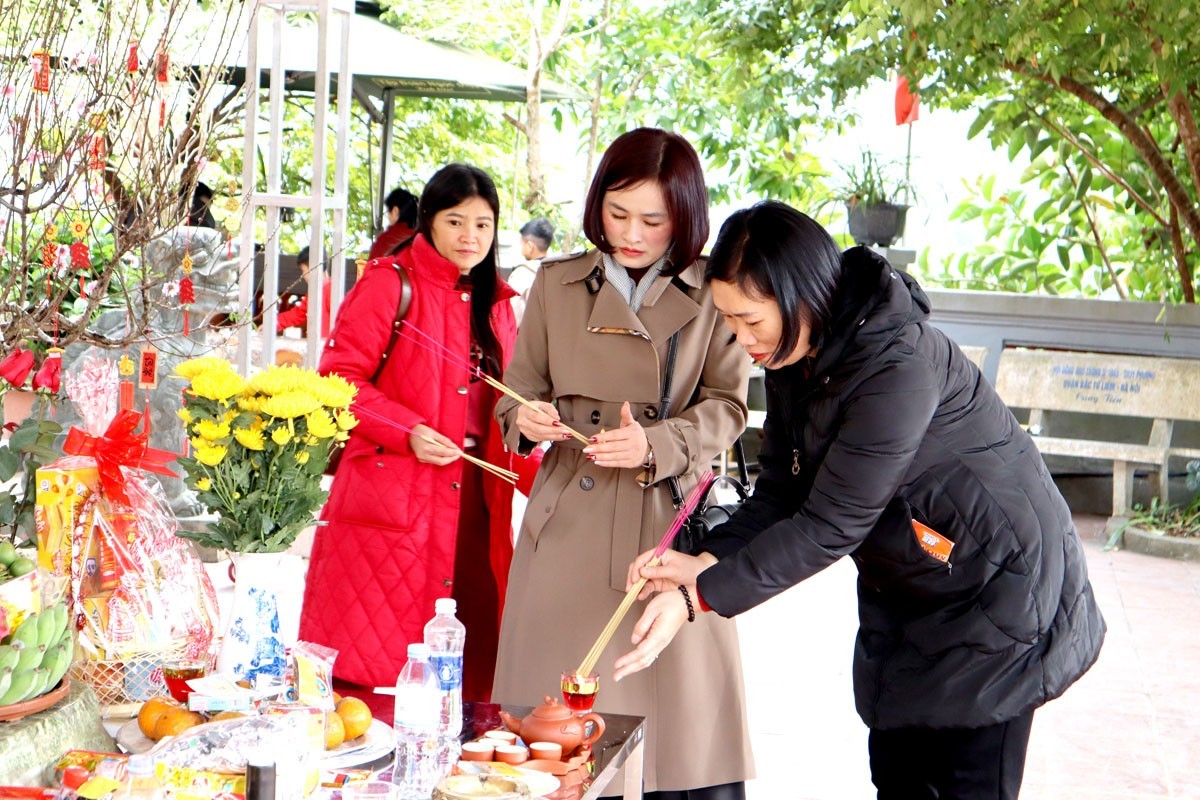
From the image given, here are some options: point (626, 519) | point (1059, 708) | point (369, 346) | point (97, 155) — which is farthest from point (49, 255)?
point (1059, 708)

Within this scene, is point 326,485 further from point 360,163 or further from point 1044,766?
point 360,163

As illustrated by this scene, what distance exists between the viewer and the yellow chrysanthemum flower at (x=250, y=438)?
1.71 meters

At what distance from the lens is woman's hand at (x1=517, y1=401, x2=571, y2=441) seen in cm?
220

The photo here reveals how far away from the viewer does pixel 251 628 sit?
69.6 inches

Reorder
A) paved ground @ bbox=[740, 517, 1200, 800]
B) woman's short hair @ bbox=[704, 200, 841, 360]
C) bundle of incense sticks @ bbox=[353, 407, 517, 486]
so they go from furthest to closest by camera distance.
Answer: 1. paved ground @ bbox=[740, 517, 1200, 800]
2. bundle of incense sticks @ bbox=[353, 407, 517, 486]
3. woman's short hair @ bbox=[704, 200, 841, 360]

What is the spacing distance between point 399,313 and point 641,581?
104 centimetres

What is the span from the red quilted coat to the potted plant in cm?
543

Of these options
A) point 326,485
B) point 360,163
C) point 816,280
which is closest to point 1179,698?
point 816,280

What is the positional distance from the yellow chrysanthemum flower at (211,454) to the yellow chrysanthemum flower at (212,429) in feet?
0.05

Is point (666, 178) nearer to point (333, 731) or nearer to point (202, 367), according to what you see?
point (202, 367)

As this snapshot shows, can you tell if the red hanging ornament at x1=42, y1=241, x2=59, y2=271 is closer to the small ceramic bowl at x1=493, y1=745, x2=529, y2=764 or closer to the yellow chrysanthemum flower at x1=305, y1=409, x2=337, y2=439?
the yellow chrysanthemum flower at x1=305, y1=409, x2=337, y2=439

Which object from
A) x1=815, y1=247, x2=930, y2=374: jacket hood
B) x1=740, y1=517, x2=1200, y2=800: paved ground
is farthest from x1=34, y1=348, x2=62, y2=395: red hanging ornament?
x1=740, y1=517, x2=1200, y2=800: paved ground

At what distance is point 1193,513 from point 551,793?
6008 mm

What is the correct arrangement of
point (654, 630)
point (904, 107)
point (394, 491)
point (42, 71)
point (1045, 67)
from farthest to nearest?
point (904, 107) → point (1045, 67) → point (394, 491) → point (42, 71) → point (654, 630)
